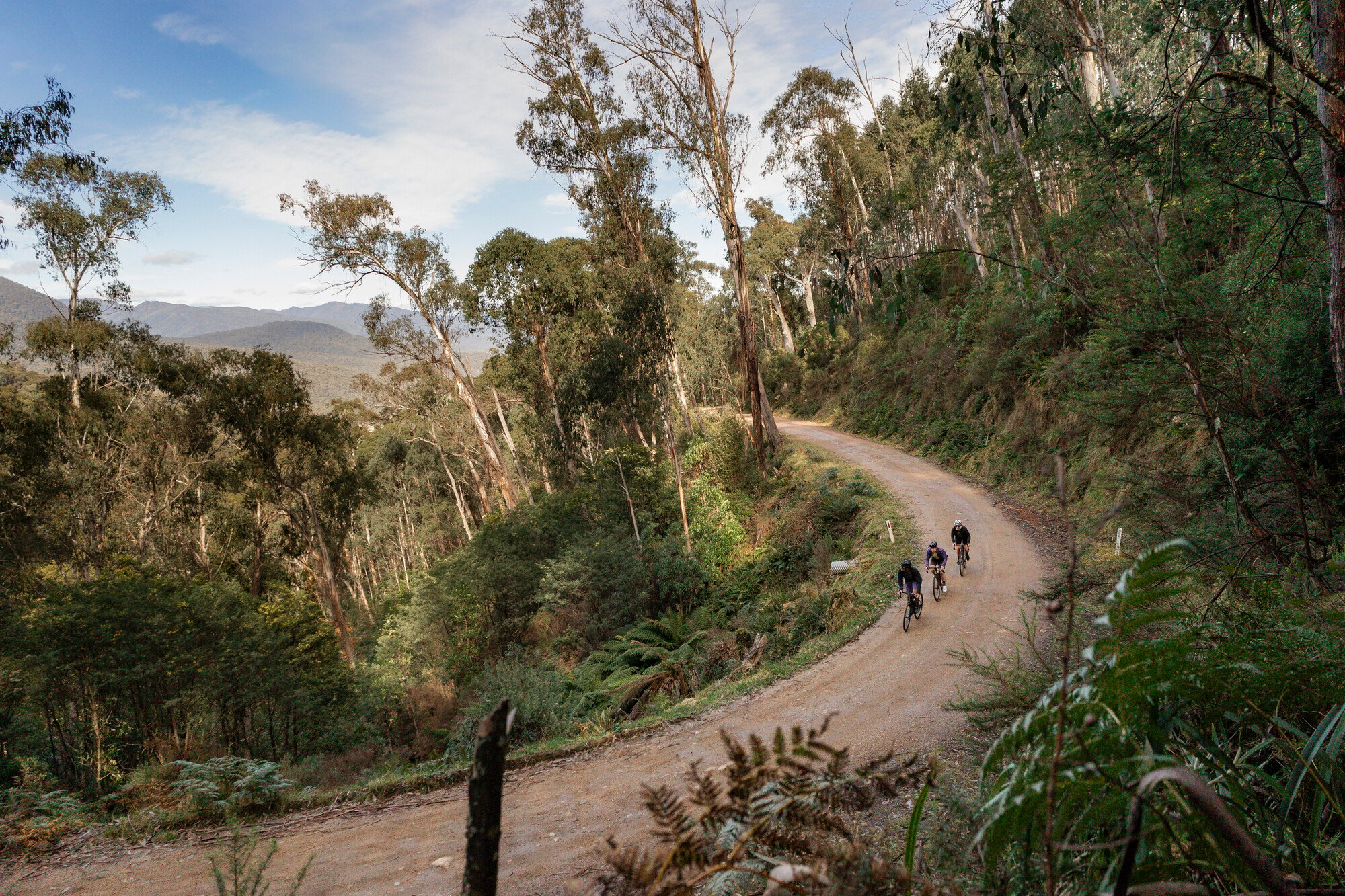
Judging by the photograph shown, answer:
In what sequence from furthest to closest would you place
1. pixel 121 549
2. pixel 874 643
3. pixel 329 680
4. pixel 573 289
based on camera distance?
pixel 573 289 < pixel 121 549 < pixel 329 680 < pixel 874 643

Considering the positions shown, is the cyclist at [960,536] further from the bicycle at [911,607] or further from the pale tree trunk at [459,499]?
the pale tree trunk at [459,499]

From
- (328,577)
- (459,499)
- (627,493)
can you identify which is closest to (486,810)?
(627,493)

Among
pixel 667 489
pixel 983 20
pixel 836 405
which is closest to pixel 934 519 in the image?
pixel 667 489

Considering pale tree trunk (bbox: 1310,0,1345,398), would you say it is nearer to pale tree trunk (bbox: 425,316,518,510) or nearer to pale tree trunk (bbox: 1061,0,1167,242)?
pale tree trunk (bbox: 1061,0,1167,242)

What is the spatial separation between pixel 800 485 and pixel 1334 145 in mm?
16388

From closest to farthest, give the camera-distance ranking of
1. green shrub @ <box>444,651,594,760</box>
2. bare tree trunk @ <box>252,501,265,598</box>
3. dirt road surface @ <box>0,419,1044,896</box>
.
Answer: dirt road surface @ <box>0,419,1044,896</box>
green shrub @ <box>444,651,594,760</box>
bare tree trunk @ <box>252,501,265,598</box>

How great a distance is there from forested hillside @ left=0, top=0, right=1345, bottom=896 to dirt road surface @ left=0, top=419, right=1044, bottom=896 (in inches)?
27.6

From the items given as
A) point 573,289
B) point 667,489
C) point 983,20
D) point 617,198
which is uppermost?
point 617,198

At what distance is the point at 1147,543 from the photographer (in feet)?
25.7

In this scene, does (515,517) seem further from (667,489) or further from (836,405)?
(836,405)

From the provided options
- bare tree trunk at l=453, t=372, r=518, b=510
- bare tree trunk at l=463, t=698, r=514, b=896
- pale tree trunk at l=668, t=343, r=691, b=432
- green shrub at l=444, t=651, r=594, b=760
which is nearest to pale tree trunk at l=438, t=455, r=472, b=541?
bare tree trunk at l=453, t=372, r=518, b=510

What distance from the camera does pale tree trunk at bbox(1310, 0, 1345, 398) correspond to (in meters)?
3.32

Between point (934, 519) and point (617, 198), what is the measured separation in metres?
15.2

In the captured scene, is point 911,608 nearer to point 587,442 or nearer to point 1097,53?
point 1097,53
